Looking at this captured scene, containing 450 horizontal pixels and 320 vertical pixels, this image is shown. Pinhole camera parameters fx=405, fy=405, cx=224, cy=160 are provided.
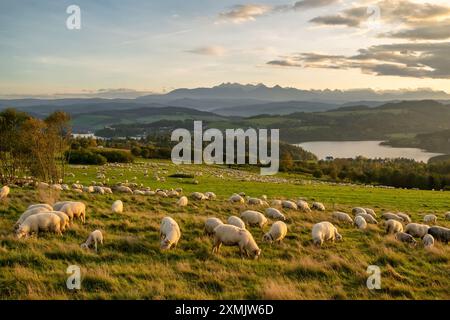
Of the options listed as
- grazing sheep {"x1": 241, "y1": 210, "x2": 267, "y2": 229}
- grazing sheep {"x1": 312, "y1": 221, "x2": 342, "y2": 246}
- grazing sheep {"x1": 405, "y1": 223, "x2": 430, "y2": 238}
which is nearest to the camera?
grazing sheep {"x1": 312, "y1": 221, "x2": 342, "y2": 246}

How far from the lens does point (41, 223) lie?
13.2m

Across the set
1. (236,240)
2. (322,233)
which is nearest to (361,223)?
(322,233)

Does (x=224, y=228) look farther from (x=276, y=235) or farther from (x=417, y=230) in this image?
(x=417, y=230)

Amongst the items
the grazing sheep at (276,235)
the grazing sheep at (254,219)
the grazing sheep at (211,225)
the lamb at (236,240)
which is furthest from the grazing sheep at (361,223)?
the lamb at (236,240)

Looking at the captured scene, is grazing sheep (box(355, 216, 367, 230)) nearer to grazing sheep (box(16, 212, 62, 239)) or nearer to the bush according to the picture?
grazing sheep (box(16, 212, 62, 239))

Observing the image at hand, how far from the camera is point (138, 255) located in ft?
39.1

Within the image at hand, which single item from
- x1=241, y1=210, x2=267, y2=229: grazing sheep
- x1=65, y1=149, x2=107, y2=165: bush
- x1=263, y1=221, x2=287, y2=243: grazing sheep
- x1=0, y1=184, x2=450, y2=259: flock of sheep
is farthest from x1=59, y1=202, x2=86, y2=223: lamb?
x1=65, y1=149, x2=107, y2=165: bush

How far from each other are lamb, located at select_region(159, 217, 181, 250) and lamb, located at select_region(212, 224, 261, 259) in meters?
1.34

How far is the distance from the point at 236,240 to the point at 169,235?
2.20 m

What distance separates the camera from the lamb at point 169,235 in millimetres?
12742

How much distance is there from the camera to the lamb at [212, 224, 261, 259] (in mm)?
12672

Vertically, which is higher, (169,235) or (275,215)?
(169,235)

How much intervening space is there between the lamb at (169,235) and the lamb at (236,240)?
4.40ft

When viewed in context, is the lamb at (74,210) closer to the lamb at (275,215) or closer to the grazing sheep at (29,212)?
the grazing sheep at (29,212)
